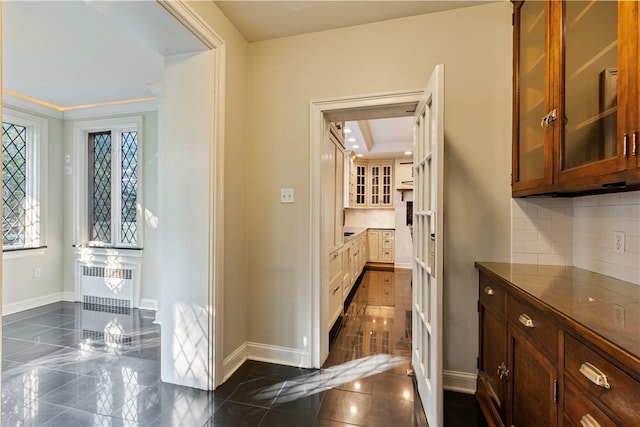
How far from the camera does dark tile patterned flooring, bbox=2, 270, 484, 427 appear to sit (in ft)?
5.90

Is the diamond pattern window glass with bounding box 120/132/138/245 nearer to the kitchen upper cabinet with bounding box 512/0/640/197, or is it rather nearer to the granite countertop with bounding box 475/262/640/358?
the granite countertop with bounding box 475/262/640/358

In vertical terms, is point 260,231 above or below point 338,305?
above

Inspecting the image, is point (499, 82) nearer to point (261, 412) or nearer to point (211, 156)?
point (211, 156)

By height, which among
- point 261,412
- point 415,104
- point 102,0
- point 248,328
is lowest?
point 261,412

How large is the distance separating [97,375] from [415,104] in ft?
10.4

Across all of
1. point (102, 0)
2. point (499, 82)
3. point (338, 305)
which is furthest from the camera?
point (338, 305)

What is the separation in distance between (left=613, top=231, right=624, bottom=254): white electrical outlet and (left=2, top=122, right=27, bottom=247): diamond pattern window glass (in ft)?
A: 19.3

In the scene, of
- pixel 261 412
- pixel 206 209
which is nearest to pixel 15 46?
pixel 206 209

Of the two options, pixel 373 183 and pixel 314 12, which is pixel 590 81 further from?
pixel 373 183

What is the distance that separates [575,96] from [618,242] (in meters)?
0.77

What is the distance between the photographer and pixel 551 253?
1.91 metres

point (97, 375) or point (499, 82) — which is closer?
point (499, 82)

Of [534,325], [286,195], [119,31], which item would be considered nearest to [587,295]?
[534,325]

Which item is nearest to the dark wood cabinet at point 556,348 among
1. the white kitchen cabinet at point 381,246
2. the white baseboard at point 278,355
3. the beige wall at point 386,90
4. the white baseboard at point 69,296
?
the beige wall at point 386,90
